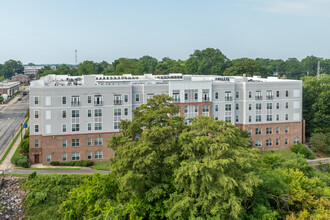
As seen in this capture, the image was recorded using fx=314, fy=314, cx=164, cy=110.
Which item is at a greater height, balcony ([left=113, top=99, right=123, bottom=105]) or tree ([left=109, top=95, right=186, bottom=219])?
balcony ([left=113, top=99, right=123, bottom=105])

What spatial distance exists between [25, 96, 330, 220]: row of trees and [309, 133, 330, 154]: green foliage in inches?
1128

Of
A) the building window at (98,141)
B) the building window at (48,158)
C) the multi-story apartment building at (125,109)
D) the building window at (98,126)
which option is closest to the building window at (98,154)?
the multi-story apartment building at (125,109)

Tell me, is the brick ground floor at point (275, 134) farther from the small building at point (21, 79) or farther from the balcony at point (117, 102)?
the small building at point (21, 79)

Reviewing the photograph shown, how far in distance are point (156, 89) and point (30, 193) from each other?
25763 mm

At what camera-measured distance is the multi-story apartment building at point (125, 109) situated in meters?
50.3

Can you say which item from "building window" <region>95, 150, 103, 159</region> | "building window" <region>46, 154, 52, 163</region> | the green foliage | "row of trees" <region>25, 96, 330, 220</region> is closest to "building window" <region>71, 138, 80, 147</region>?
"building window" <region>95, 150, 103, 159</region>

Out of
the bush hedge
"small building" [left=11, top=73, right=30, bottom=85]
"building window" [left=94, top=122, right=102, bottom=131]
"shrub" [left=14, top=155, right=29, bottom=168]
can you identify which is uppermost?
"small building" [left=11, top=73, right=30, bottom=85]

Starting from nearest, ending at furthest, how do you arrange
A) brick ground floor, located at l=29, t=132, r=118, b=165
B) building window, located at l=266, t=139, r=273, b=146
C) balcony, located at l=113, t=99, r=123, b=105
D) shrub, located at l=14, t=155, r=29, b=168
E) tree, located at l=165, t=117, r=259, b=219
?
tree, located at l=165, t=117, r=259, b=219 < shrub, located at l=14, t=155, r=29, b=168 < brick ground floor, located at l=29, t=132, r=118, b=165 < balcony, located at l=113, t=99, r=123, b=105 < building window, located at l=266, t=139, r=273, b=146

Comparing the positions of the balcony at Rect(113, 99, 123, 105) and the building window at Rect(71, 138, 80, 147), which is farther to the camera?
the balcony at Rect(113, 99, 123, 105)

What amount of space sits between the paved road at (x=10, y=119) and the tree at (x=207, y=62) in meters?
69.6

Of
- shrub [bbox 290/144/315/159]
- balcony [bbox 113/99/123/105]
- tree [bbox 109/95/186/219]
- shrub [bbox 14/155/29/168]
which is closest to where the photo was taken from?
tree [bbox 109/95/186/219]

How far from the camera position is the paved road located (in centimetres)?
6468

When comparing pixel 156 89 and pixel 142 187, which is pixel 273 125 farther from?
pixel 142 187

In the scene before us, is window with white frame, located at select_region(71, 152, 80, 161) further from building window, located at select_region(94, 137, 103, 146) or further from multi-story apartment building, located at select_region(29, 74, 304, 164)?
building window, located at select_region(94, 137, 103, 146)
